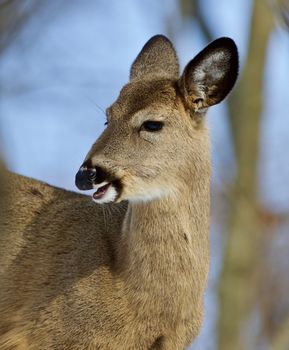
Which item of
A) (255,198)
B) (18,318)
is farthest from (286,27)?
(255,198)

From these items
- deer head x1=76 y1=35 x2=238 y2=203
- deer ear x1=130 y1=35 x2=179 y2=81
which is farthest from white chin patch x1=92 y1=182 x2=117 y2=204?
deer ear x1=130 y1=35 x2=179 y2=81

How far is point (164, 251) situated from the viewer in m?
8.70

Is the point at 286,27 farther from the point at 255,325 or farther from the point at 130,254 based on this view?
the point at 255,325

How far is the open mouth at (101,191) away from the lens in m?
8.19

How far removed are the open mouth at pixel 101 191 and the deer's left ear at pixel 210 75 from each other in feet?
3.25

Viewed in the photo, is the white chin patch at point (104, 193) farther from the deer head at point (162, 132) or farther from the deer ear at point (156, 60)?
the deer ear at point (156, 60)

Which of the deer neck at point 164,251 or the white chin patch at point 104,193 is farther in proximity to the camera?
the deer neck at point 164,251

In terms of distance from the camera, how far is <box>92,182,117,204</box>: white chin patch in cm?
819

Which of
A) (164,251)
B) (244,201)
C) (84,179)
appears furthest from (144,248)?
(244,201)

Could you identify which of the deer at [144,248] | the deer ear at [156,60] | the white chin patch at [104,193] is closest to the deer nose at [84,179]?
the white chin patch at [104,193]

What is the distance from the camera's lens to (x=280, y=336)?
11922mm

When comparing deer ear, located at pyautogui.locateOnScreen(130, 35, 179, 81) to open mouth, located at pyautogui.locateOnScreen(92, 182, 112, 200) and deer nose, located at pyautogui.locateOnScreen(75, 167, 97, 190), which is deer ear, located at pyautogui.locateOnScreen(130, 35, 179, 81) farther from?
deer nose, located at pyautogui.locateOnScreen(75, 167, 97, 190)

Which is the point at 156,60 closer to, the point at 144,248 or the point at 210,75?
the point at 210,75

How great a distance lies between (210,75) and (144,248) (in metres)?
1.27
